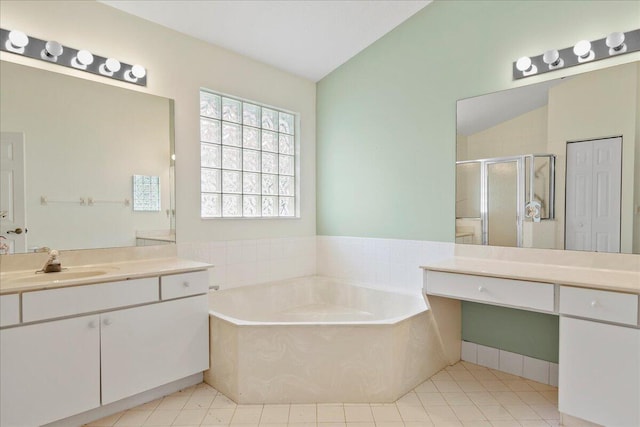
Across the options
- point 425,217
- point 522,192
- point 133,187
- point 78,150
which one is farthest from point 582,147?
point 78,150

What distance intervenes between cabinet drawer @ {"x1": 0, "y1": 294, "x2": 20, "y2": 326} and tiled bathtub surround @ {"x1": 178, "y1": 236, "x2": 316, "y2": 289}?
111cm

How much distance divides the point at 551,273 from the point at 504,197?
67cm

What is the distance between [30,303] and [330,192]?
2510mm

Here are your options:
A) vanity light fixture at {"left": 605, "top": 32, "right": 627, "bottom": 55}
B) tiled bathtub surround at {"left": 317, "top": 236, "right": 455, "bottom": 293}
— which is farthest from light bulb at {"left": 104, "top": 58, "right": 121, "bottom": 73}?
vanity light fixture at {"left": 605, "top": 32, "right": 627, "bottom": 55}

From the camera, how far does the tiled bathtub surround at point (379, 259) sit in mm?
2971

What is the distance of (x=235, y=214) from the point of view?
10.4 feet

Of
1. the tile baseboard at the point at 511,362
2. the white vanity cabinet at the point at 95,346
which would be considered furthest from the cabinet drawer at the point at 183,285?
the tile baseboard at the point at 511,362

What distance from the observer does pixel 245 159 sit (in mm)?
3252

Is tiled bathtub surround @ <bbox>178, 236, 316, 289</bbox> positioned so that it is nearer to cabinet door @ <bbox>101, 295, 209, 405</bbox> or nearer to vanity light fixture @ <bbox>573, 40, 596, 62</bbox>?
cabinet door @ <bbox>101, 295, 209, 405</bbox>

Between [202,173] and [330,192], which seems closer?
[202,173]

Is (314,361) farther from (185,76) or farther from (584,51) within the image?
(584,51)

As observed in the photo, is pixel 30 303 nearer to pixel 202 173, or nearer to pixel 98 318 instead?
pixel 98 318

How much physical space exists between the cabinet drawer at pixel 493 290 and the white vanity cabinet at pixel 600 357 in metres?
0.09

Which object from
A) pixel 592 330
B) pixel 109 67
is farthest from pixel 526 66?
pixel 109 67
